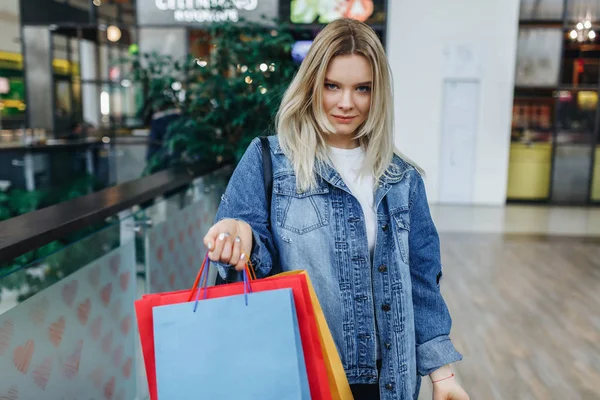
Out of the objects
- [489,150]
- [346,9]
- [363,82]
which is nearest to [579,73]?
[489,150]

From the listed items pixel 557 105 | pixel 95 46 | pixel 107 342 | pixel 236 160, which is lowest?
pixel 107 342

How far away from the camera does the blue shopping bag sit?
1003mm

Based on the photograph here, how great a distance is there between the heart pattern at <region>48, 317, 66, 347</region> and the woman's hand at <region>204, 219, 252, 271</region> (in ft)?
3.21

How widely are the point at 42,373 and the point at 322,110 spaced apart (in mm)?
1176

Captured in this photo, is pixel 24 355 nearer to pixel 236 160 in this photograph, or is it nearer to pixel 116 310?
pixel 116 310

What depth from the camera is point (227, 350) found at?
1011mm

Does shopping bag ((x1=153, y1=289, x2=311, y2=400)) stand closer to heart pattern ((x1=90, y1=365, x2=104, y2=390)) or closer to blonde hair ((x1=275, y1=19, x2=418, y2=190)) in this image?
blonde hair ((x1=275, y1=19, x2=418, y2=190))

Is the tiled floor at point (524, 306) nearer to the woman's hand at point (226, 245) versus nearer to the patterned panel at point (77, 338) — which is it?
the patterned panel at point (77, 338)

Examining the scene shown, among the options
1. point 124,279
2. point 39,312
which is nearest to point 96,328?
point 124,279

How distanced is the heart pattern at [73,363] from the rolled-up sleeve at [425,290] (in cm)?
117

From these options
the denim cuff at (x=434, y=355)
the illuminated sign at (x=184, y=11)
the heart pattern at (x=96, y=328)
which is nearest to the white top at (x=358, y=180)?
the denim cuff at (x=434, y=355)

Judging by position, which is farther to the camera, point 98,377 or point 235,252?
point 98,377

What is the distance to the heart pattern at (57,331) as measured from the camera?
1824 mm

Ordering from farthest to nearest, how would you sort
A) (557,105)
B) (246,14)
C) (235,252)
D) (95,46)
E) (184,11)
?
(95,46) → (557,105) → (184,11) → (246,14) → (235,252)
